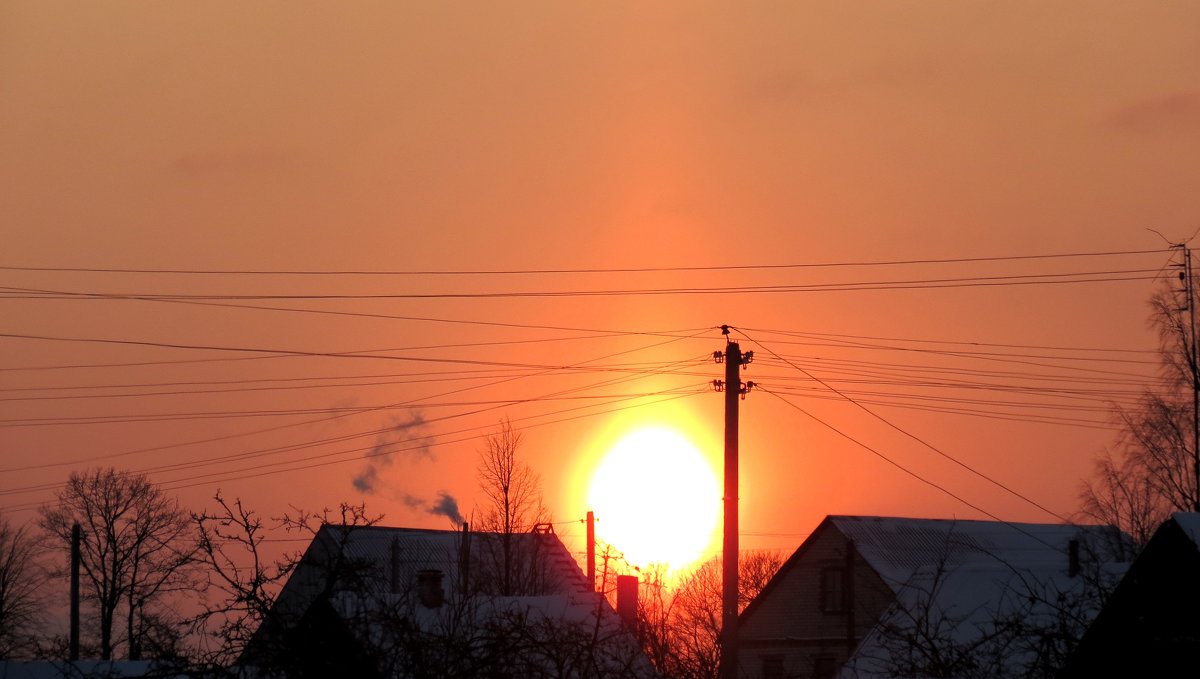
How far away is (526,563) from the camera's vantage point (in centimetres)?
5744

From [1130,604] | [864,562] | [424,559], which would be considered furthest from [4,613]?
[1130,604]

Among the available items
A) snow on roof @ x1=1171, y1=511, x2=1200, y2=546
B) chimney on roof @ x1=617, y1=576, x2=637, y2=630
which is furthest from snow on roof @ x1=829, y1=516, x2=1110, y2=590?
snow on roof @ x1=1171, y1=511, x2=1200, y2=546

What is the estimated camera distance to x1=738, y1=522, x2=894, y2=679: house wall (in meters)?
48.9

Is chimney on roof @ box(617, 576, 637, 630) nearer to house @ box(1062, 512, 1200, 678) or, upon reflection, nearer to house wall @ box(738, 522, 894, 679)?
house @ box(1062, 512, 1200, 678)

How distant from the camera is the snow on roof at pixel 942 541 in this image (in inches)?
1967

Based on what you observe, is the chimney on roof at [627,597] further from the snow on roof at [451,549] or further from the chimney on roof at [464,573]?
the snow on roof at [451,549]

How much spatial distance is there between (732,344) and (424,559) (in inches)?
1276

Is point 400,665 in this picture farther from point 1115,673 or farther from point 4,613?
point 4,613

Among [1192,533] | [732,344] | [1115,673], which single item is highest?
[732,344]

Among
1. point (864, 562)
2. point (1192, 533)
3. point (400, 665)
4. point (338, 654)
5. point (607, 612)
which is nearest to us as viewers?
point (338, 654)

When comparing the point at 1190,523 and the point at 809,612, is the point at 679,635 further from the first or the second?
the point at 809,612

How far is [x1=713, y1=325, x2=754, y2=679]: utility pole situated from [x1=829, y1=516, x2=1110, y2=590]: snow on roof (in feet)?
85.6

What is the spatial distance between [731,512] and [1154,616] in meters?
6.87

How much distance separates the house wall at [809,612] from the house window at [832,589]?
12cm
